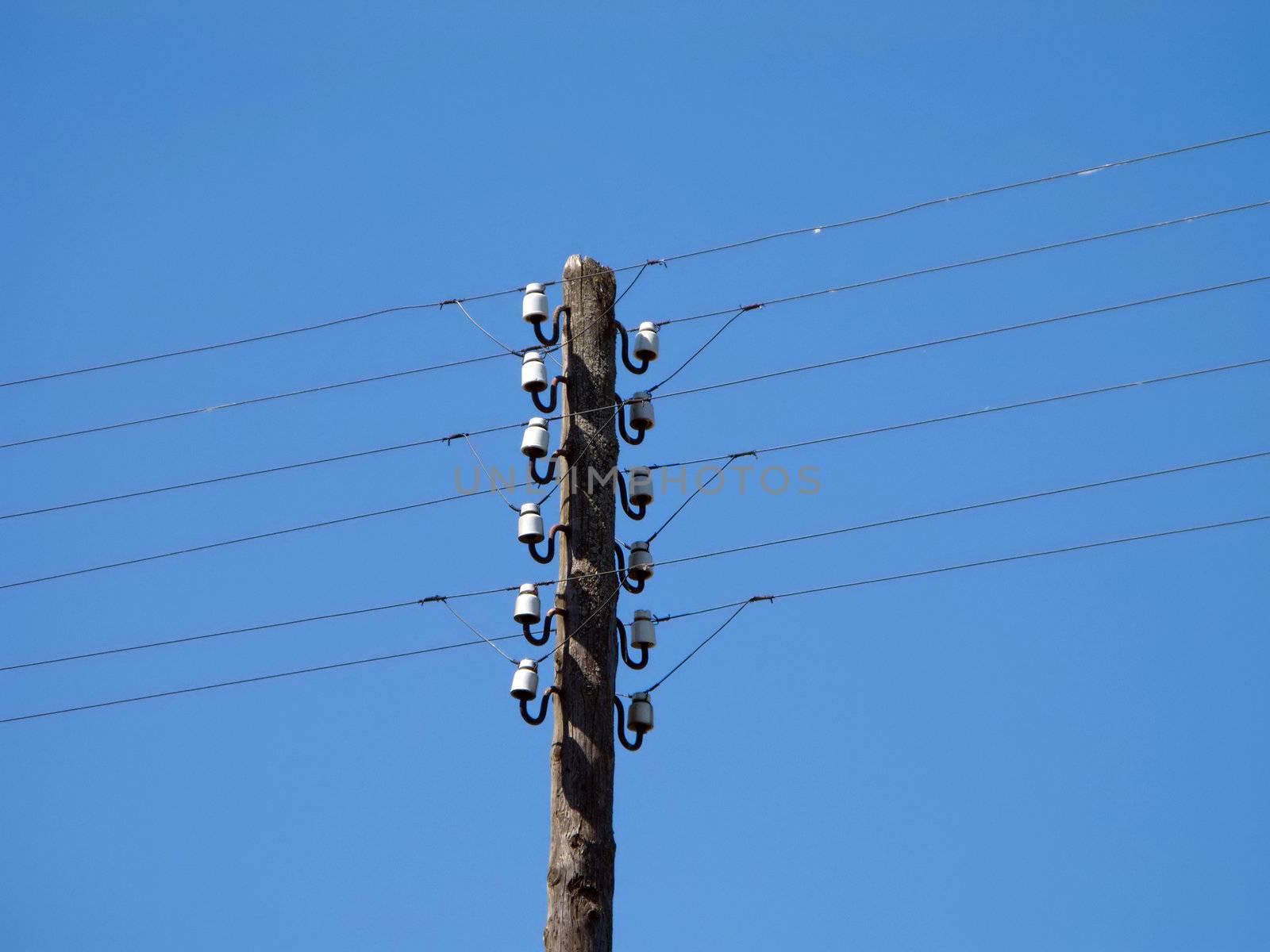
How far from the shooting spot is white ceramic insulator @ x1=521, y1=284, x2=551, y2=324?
9.30 metres

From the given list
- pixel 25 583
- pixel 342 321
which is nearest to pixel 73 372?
pixel 25 583

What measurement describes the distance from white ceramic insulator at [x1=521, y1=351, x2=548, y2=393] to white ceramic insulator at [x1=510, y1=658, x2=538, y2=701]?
1.64 meters

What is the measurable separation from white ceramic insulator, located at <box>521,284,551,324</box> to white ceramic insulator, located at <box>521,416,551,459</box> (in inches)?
27.0

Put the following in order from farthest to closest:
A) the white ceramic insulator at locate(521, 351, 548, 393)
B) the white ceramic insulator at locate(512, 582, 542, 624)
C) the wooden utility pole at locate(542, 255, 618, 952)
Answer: the white ceramic insulator at locate(521, 351, 548, 393)
the white ceramic insulator at locate(512, 582, 542, 624)
the wooden utility pole at locate(542, 255, 618, 952)

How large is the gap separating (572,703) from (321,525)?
331 cm

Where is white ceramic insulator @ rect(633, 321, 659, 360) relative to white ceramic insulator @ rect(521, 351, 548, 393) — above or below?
above

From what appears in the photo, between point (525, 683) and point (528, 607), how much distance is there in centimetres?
43

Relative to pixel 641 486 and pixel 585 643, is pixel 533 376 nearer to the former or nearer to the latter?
pixel 641 486

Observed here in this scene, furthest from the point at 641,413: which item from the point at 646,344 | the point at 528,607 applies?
the point at 528,607

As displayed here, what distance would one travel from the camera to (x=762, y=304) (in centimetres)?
1016

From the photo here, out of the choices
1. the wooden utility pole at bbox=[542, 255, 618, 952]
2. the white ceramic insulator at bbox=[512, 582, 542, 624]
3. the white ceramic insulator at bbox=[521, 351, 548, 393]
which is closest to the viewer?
the wooden utility pole at bbox=[542, 255, 618, 952]

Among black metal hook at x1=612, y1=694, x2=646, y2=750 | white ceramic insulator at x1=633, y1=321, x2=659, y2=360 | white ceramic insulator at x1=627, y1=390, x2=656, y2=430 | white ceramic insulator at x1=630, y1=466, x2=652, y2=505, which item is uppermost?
white ceramic insulator at x1=633, y1=321, x2=659, y2=360

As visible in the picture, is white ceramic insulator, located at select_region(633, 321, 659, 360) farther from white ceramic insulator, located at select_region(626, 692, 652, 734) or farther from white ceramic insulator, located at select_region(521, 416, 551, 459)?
white ceramic insulator, located at select_region(626, 692, 652, 734)

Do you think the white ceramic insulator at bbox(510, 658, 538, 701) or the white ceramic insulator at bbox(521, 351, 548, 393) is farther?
the white ceramic insulator at bbox(521, 351, 548, 393)
